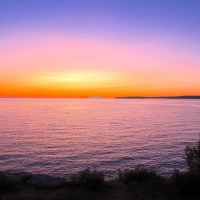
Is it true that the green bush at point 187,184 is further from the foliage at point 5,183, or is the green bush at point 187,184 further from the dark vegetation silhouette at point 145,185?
the foliage at point 5,183

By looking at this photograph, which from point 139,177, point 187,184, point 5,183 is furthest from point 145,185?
point 5,183

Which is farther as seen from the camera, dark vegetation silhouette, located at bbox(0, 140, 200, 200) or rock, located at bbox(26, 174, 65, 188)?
rock, located at bbox(26, 174, 65, 188)

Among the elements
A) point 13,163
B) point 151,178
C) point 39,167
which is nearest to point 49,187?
point 151,178

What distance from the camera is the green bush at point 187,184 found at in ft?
36.9

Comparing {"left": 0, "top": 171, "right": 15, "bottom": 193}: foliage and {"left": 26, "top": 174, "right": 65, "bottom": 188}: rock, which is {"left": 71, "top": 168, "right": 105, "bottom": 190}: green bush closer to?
{"left": 26, "top": 174, "right": 65, "bottom": 188}: rock

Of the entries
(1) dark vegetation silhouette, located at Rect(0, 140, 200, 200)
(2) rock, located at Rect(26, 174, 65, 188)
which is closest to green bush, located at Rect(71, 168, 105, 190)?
(1) dark vegetation silhouette, located at Rect(0, 140, 200, 200)

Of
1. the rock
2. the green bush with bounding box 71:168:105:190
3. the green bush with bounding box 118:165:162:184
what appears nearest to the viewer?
the green bush with bounding box 71:168:105:190

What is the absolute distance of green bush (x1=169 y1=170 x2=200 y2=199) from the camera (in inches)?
442

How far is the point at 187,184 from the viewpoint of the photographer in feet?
38.2

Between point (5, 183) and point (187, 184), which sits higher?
point (187, 184)

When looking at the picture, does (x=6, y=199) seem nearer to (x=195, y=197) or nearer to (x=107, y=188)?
(x=107, y=188)

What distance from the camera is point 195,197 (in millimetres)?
11133

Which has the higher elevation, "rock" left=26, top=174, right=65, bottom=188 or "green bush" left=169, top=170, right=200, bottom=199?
"green bush" left=169, top=170, right=200, bottom=199

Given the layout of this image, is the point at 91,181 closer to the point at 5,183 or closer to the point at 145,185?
the point at 145,185
